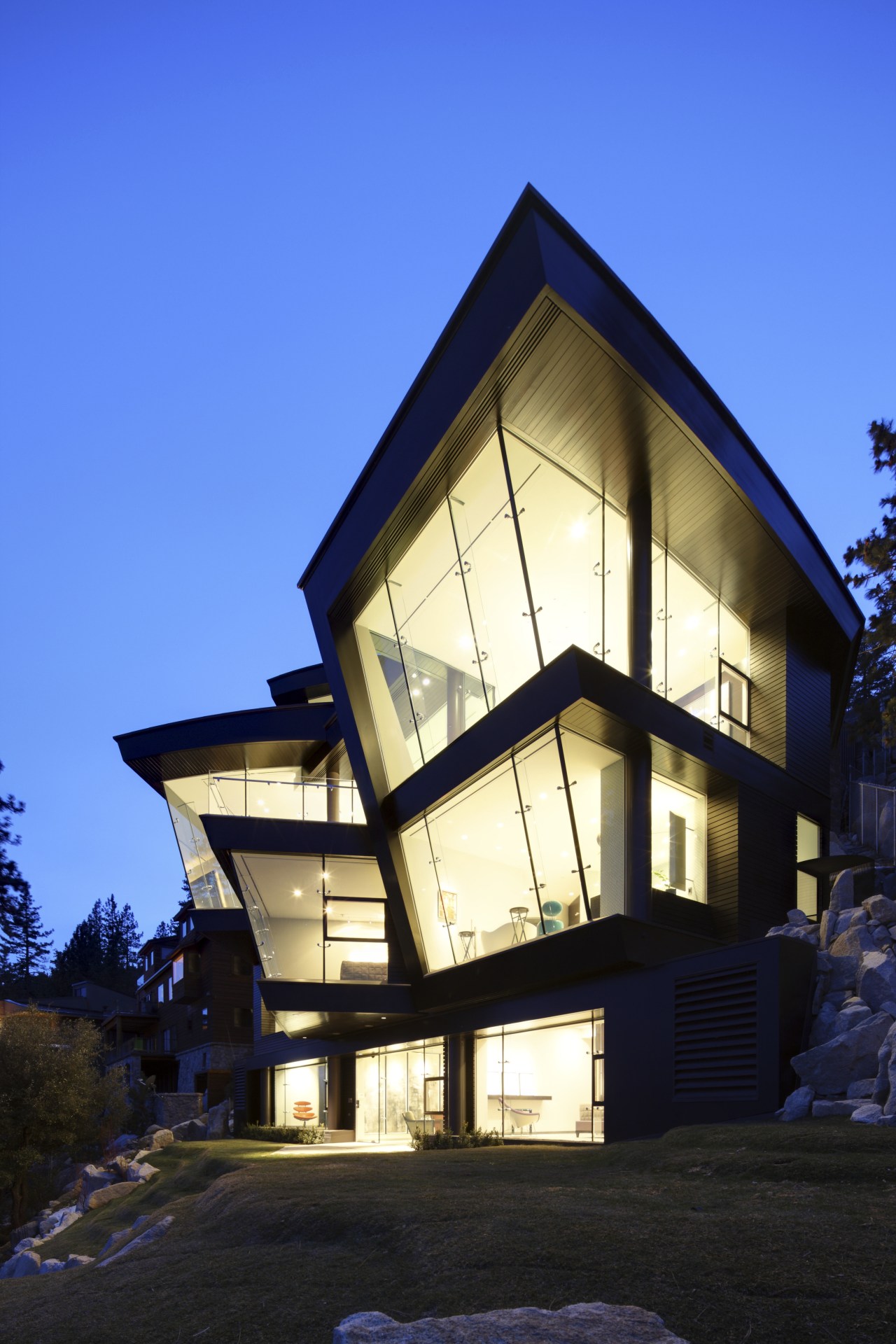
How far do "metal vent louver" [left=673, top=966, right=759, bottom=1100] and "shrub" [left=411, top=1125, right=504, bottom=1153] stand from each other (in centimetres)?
469

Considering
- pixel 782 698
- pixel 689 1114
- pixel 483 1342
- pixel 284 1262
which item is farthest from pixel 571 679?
pixel 483 1342

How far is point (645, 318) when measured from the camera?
15.0 m

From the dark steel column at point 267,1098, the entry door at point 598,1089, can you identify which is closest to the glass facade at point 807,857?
the entry door at point 598,1089

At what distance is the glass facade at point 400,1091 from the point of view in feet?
79.9

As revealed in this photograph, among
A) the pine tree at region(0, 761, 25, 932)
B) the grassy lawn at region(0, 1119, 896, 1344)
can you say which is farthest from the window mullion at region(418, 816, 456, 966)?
the pine tree at region(0, 761, 25, 932)

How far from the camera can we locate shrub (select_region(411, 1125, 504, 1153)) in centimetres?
1855

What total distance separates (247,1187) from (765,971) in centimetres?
702

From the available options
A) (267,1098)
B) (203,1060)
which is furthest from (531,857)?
(203,1060)

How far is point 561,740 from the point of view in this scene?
55.8 ft

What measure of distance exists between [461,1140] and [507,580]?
1004 cm

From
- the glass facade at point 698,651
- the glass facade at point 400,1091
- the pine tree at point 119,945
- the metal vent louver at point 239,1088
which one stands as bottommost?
the pine tree at point 119,945

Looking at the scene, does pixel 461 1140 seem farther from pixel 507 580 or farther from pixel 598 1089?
pixel 507 580

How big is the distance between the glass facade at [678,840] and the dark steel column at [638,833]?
1.91 ft

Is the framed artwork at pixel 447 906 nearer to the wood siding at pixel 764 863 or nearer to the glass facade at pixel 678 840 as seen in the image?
the glass facade at pixel 678 840
